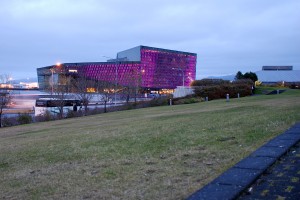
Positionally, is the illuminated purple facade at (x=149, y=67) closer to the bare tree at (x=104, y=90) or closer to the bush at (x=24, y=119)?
the bare tree at (x=104, y=90)

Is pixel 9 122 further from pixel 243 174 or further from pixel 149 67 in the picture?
pixel 149 67

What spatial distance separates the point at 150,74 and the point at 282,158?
395ft

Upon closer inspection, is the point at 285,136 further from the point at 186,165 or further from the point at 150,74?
the point at 150,74

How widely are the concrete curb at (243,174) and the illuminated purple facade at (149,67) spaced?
4252 inches

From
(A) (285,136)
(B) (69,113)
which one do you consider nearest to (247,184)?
(A) (285,136)

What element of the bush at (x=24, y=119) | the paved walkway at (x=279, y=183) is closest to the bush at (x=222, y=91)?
the bush at (x=24, y=119)

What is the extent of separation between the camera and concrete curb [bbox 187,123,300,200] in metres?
3.85

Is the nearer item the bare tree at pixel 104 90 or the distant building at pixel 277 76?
the bare tree at pixel 104 90

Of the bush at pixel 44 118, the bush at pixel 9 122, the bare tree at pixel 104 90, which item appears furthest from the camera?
the bare tree at pixel 104 90

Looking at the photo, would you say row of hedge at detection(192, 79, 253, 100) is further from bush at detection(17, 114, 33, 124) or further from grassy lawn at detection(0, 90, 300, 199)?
grassy lawn at detection(0, 90, 300, 199)

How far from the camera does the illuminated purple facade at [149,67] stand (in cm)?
11838

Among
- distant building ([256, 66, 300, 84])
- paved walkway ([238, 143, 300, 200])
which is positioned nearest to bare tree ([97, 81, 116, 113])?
paved walkway ([238, 143, 300, 200])

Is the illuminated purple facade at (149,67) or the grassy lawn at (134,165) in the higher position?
the illuminated purple facade at (149,67)

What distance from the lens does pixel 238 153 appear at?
6324 millimetres
